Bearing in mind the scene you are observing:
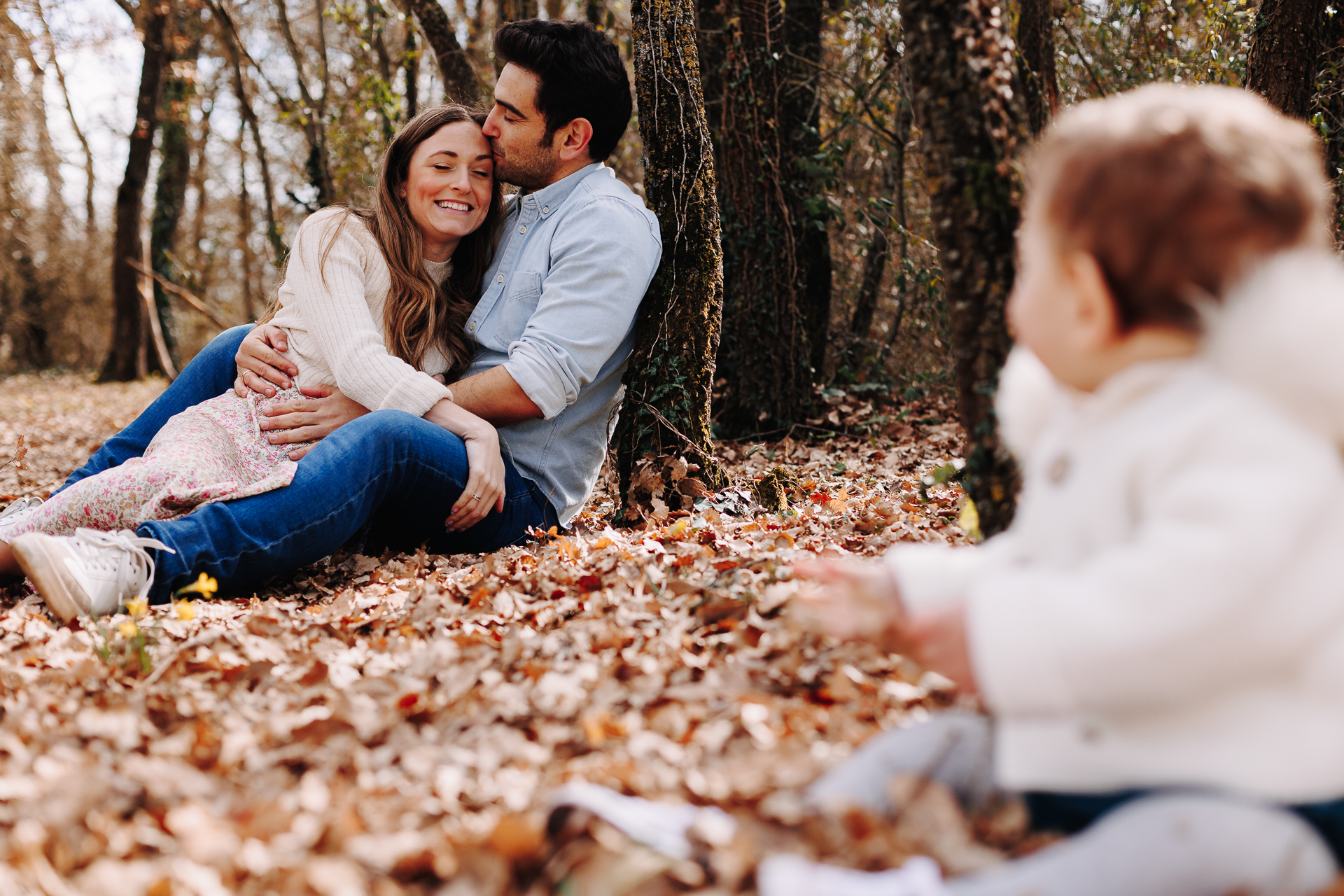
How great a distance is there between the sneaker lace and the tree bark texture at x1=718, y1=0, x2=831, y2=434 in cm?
429

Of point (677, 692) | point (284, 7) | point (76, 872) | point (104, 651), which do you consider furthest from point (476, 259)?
point (284, 7)

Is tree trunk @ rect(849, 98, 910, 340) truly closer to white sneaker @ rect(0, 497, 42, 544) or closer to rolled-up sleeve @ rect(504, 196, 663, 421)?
rolled-up sleeve @ rect(504, 196, 663, 421)

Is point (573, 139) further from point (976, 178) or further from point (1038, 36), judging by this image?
point (1038, 36)

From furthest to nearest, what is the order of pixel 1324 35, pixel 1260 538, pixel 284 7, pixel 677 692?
pixel 284 7, pixel 1324 35, pixel 677 692, pixel 1260 538

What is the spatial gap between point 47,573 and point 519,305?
72.7 inches

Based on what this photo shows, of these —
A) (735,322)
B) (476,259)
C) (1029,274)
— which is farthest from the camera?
(735,322)

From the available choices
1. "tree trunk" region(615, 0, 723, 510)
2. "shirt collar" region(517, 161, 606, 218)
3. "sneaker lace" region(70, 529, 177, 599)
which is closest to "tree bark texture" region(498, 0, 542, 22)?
"tree trunk" region(615, 0, 723, 510)

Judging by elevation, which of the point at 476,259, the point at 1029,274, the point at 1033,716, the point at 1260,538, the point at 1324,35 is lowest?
the point at 1033,716

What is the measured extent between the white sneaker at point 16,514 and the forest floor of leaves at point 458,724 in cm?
24

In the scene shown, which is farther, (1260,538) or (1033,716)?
(1033,716)

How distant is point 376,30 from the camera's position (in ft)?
34.4

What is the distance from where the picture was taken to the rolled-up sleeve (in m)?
3.42

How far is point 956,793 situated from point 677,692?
2.22 feet

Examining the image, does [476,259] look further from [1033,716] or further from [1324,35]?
[1324,35]
